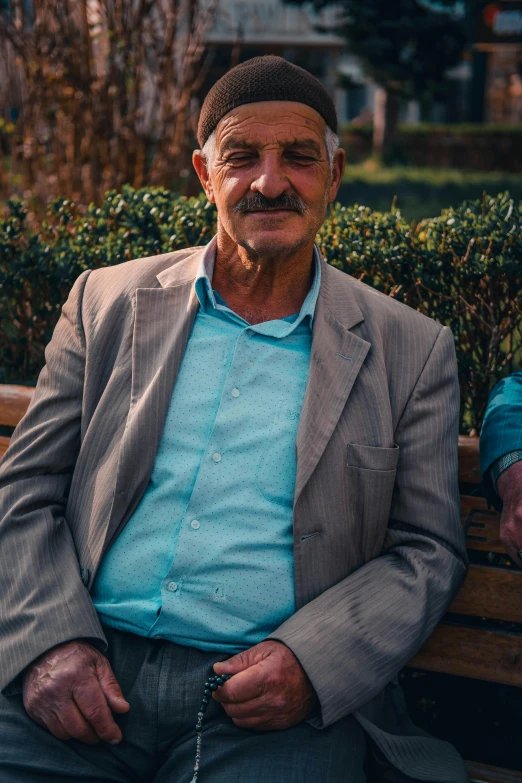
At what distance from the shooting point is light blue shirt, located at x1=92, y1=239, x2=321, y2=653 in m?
2.39

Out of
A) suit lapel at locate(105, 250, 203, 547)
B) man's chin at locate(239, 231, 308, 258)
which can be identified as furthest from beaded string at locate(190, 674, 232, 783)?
man's chin at locate(239, 231, 308, 258)

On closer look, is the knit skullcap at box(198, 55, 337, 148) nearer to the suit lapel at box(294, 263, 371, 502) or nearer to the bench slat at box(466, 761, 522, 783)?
the suit lapel at box(294, 263, 371, 502)

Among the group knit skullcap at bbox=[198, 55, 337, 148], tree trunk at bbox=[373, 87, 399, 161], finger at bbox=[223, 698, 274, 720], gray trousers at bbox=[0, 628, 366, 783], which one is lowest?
tree trunk at bbox=[373, 87, 399, 161]

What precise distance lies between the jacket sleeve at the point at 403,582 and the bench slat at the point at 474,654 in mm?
274

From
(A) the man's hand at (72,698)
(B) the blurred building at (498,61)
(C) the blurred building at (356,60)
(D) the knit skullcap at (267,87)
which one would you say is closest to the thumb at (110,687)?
(A) the man's hand at (72,698)

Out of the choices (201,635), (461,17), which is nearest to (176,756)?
(201,635)

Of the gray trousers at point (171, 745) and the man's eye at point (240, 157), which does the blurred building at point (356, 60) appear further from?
the gray trousers at point (171, 745)

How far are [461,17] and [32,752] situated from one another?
21.3m

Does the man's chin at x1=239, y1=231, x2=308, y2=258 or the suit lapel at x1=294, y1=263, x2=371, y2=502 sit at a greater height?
the man's chin at x1=239, y1=231, x2=308, y2=258

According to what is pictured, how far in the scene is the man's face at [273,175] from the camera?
259cm

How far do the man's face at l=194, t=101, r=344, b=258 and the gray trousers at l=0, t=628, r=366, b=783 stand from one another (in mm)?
1121

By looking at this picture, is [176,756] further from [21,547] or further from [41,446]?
[41,446]

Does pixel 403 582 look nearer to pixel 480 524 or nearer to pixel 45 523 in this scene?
pixel 480 524

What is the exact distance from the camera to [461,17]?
68.5ft
